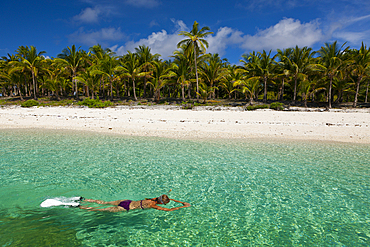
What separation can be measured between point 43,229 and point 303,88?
3292cm

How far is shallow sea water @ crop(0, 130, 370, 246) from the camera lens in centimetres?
334

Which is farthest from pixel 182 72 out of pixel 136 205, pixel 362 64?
pixel 136 205

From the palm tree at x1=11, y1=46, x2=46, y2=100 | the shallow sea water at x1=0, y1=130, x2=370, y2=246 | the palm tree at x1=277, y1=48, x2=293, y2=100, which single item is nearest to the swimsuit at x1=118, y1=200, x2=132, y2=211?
the shallow sea water at x1=0, y1=130, x2=370, y2=246

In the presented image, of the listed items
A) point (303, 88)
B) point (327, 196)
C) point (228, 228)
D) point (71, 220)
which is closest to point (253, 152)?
point (327, 196)

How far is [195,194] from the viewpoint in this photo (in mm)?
4859

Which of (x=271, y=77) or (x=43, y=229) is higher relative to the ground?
(x=271, y=77)

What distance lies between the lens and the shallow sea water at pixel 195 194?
334 cm

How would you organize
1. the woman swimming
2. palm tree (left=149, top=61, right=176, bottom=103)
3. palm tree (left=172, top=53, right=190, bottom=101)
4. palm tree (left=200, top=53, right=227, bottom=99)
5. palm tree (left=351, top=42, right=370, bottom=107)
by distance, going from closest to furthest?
1. the woman swimming
2. palm tree (left=351, top=42, right=370, bottom=107)
3. palm tree (left=172, top=53, right=190, bottom=101)
4. palm tree (left=149, top=61, right=176, bottom=103)
5. palm tree (left=200, top=53, right=227, bottom=99)

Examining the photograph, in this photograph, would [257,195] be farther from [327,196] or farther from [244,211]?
[327,196]

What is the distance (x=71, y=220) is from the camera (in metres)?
3.74

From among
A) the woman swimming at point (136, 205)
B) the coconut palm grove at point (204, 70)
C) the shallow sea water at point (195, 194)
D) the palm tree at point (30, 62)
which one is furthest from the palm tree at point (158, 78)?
the woman swimming at point (136, 205)

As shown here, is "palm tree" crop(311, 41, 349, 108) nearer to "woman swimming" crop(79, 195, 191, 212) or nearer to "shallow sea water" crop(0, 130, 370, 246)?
"shallow sea water" crop(0, 130, 370, 246)

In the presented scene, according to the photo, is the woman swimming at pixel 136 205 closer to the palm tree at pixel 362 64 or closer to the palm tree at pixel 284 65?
the palm tree at pixel 284 65

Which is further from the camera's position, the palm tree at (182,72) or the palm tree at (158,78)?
the palm tree at (158,78)
